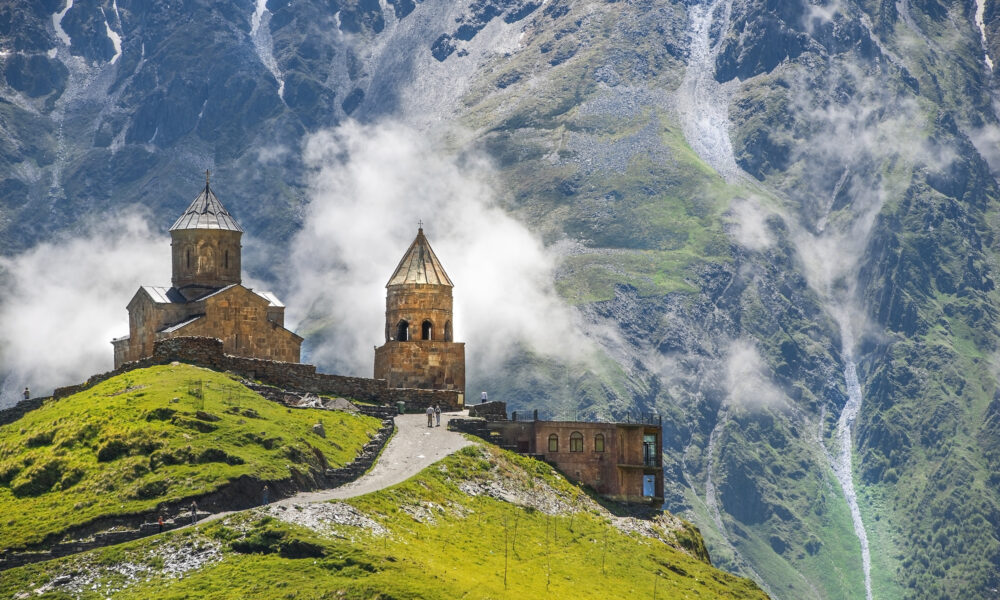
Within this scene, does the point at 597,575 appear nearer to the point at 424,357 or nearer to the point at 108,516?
the point at 108,516

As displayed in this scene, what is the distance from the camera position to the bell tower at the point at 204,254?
140250mm

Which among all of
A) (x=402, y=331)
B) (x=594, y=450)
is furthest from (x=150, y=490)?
(x=402, y=331)

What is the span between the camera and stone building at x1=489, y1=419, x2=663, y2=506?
427 ft

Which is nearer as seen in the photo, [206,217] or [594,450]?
[594,450]

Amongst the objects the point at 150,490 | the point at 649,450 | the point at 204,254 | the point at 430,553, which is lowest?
the point at 430,553

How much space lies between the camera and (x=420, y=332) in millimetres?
142750

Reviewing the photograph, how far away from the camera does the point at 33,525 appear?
95.7m

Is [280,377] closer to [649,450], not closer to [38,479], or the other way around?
[649,450]

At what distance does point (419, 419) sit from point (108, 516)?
121 feet

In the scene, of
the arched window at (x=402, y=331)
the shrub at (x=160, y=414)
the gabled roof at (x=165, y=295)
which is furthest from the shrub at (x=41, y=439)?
the arched window at (x=402, y=331)

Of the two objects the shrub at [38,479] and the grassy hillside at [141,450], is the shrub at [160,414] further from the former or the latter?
the shrub at [38,479]

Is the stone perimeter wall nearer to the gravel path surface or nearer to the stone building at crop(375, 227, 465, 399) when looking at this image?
the gravel path surface

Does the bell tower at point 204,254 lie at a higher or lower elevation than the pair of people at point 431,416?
higher

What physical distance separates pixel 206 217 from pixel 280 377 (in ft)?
60.8
